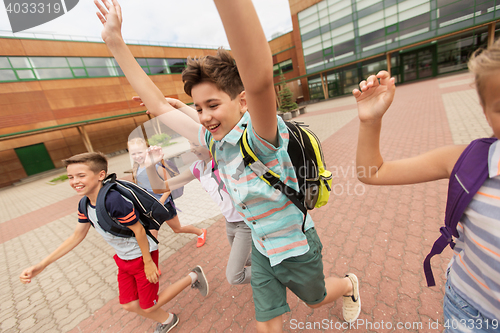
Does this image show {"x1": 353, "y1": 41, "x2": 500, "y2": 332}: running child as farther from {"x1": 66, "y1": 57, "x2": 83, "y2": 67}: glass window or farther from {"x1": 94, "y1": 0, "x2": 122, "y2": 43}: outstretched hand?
{"x1": 66, "y1": 57, "x2": 83, "y2": 67}: glass window

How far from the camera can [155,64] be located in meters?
25.3

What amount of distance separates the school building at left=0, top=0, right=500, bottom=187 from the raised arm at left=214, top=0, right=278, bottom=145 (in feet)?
72.9

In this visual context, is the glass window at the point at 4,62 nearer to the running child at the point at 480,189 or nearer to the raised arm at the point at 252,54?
the raised arm at the point at 252,54

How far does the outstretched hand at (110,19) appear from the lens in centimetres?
136

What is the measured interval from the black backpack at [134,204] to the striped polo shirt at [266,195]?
1206 mm

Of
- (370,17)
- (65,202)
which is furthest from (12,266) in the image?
(370,17)

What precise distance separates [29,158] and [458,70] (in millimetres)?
42519

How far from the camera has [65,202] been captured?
9086 mm

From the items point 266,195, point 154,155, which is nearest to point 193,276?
point 154,155

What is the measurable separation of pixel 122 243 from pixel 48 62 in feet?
88.0

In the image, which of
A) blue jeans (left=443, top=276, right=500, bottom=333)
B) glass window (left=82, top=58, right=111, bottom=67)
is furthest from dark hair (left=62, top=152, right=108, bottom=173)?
glass window (left=82, top=58, right=111, bottom=67)

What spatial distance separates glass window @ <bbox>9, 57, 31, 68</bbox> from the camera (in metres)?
18.0

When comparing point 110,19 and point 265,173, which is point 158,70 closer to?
point 110,19

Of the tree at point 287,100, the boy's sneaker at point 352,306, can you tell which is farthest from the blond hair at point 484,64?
the tree at point 287,100
